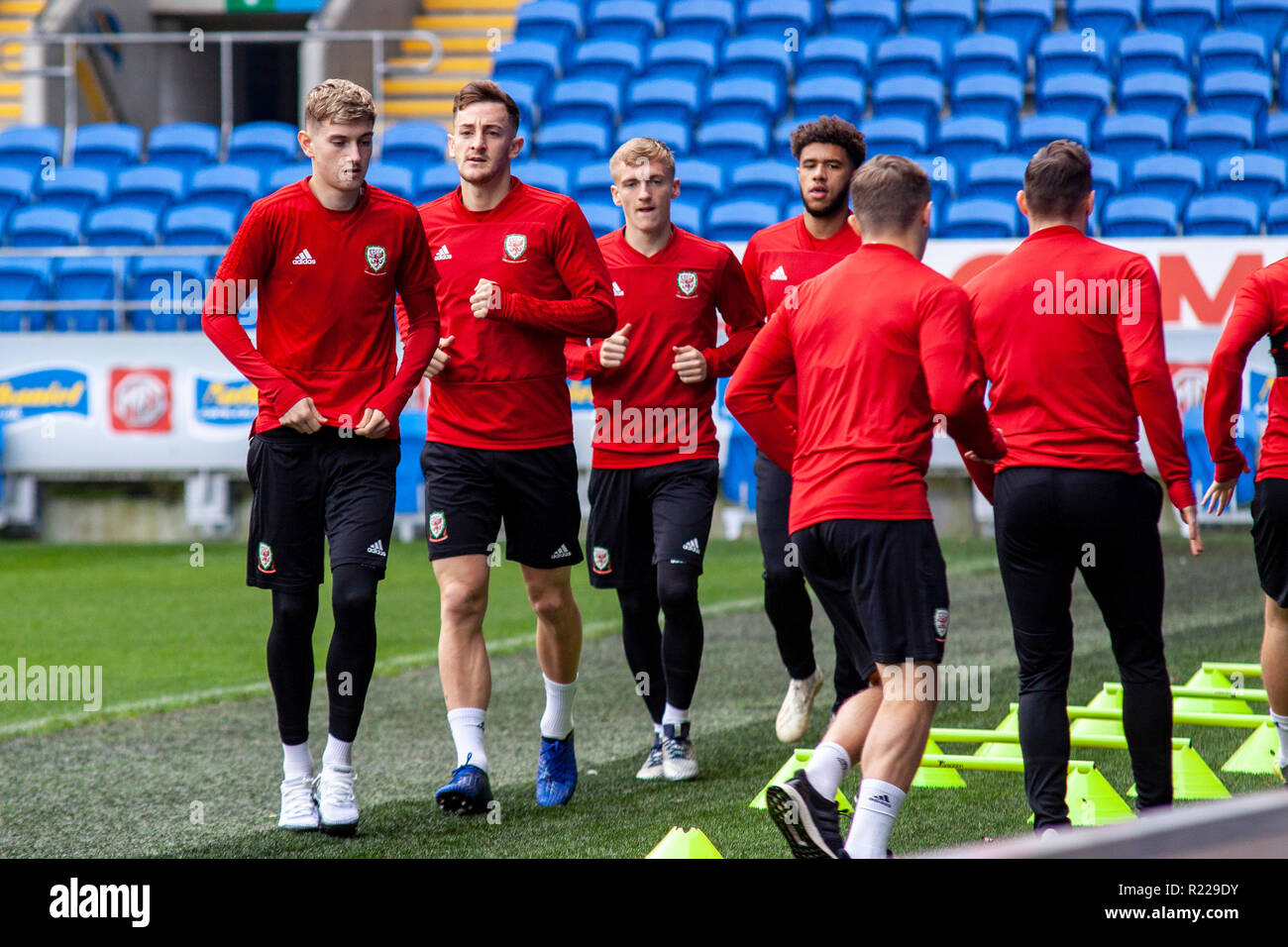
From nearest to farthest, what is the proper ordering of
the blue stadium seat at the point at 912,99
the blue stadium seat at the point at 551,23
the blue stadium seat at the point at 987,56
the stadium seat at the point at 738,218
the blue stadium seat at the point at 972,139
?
the stadium seat at the point at 738,218 < the blue stadium seat at the point at 972,139 < the blue stadium seat at the point at 912,99 < the blue stadium seat at the point at 987,56 < the blue stadium seat at the point at 551,23

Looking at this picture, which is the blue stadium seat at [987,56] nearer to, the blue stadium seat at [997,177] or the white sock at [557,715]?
the blue stadium seat at [997,177]

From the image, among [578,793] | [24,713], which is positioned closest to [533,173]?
[24,713]

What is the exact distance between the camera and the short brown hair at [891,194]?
4.02m

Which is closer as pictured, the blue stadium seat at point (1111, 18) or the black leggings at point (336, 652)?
the black leggings at point (336, 652)

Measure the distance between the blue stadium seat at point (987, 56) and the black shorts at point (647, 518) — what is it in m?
12.0

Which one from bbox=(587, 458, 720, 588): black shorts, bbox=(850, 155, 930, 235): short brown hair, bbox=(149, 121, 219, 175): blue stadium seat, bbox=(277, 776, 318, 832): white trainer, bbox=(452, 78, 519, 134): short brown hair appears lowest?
bbox=(277, 776, 318, 832): white trainer

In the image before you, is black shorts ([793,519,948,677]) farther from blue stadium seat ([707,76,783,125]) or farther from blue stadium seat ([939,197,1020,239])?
blue stadium seat ([707,76,783,125])

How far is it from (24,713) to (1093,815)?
4717mm

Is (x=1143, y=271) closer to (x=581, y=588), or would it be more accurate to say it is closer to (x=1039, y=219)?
(x=1039, y=219)

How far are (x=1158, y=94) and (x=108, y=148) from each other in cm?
1112

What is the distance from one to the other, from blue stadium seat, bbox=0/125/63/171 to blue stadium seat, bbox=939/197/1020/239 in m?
9.77

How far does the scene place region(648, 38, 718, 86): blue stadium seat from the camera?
17.7 metres

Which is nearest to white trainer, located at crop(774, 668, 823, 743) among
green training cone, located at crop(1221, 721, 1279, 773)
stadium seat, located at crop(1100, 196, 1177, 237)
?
green training cone, located at crop(1221, 721, 1279, 773)

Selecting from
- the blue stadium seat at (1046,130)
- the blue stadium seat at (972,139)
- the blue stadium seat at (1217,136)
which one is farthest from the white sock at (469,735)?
the blue stadium seat at (1217,136)
